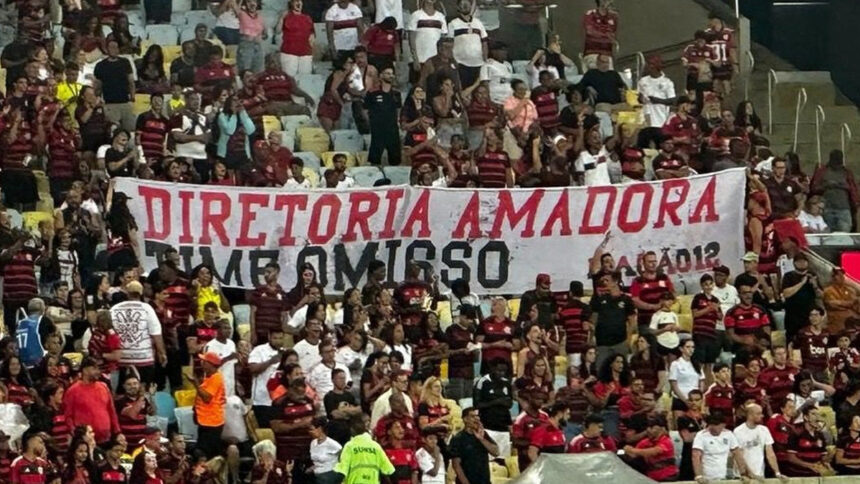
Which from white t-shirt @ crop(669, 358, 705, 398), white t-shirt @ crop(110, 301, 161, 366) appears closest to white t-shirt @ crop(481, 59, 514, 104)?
white t-shirt @ crop(669, 358, 705, 398)

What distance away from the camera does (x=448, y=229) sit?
31.1 meters

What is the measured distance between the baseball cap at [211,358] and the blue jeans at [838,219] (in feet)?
27.7

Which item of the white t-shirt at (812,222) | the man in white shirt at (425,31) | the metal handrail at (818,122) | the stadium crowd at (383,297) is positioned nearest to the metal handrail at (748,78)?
the metal handrail at (818,122)

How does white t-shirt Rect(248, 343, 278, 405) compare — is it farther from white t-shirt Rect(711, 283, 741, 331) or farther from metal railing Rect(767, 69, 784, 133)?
metal railing Rect(767, 69, 784, 133)

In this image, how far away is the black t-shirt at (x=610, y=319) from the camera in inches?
1173

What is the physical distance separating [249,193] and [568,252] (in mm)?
3460

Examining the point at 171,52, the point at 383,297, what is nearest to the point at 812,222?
the point at 383,297

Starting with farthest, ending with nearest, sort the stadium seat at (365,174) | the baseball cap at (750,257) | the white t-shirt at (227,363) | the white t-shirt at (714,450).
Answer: the stadium seat at (365,174), the baseball cap at (750,257), the white t-shirt at (714,450), the white t-shirt at (227,363)

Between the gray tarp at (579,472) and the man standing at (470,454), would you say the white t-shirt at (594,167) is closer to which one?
the man standing at (470,454)

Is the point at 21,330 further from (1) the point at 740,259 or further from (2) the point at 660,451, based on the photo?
(1) the point at 740,259

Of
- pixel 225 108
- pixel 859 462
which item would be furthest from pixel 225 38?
pixel 859 462

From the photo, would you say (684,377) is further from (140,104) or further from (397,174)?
(140,104)

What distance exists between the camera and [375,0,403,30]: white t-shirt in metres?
34.8

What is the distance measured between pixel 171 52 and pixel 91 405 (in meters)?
8.54
